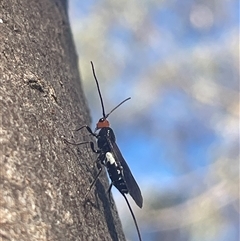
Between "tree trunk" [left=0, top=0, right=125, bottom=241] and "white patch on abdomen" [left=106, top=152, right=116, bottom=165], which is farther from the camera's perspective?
"white patch on abdomen" [left=106, top=152, right=116, bottom=165]

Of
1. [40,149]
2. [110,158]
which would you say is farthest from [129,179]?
[40,149]

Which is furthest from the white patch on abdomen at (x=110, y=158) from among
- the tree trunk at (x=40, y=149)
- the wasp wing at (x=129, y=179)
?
the tree trunk at (x=40, y=149)

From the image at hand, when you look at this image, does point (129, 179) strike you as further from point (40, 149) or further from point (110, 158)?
point (40, 149)

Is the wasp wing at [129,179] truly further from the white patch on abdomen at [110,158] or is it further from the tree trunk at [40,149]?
the tree trunk at [40,149]

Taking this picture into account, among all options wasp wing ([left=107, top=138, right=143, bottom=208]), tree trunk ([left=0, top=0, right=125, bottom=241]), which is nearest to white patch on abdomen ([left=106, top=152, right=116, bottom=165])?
wasp wing ([left=107, top=138, right=143, bottom=208])

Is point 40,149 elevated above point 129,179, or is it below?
below

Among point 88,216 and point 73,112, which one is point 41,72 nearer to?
point 73,112

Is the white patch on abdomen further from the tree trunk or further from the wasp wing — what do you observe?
the tree trunk

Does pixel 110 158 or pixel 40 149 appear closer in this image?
pixel 40 149
